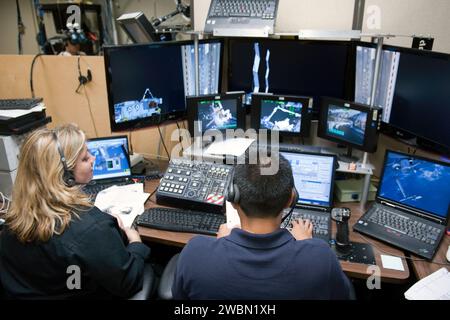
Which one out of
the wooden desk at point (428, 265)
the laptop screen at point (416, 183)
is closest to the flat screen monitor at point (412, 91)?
the laptop screen at point (416, 183)

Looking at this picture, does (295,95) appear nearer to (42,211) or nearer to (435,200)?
(435,200)

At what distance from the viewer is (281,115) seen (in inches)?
82.0

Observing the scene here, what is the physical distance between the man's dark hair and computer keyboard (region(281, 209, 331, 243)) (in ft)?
2.05

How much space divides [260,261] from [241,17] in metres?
1.44

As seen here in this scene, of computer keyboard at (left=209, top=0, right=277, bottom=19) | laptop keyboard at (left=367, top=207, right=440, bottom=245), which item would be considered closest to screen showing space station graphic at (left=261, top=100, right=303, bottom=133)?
computer keyboard at (left=209, top=0, right=277, bottom=19)

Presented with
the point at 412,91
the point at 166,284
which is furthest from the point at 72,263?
the point at 412,91

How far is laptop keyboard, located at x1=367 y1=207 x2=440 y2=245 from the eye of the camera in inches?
63.3

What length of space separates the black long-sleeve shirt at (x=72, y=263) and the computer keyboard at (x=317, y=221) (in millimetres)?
770

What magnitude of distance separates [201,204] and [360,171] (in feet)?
2.72

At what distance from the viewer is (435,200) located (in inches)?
64.9

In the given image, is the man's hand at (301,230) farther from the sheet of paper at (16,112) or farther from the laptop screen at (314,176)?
the sheet of paper at (16,112)

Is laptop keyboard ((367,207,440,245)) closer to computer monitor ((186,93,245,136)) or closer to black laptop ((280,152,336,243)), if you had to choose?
black laptop ((280,152,336,243))

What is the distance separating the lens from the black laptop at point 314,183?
1.79 m
